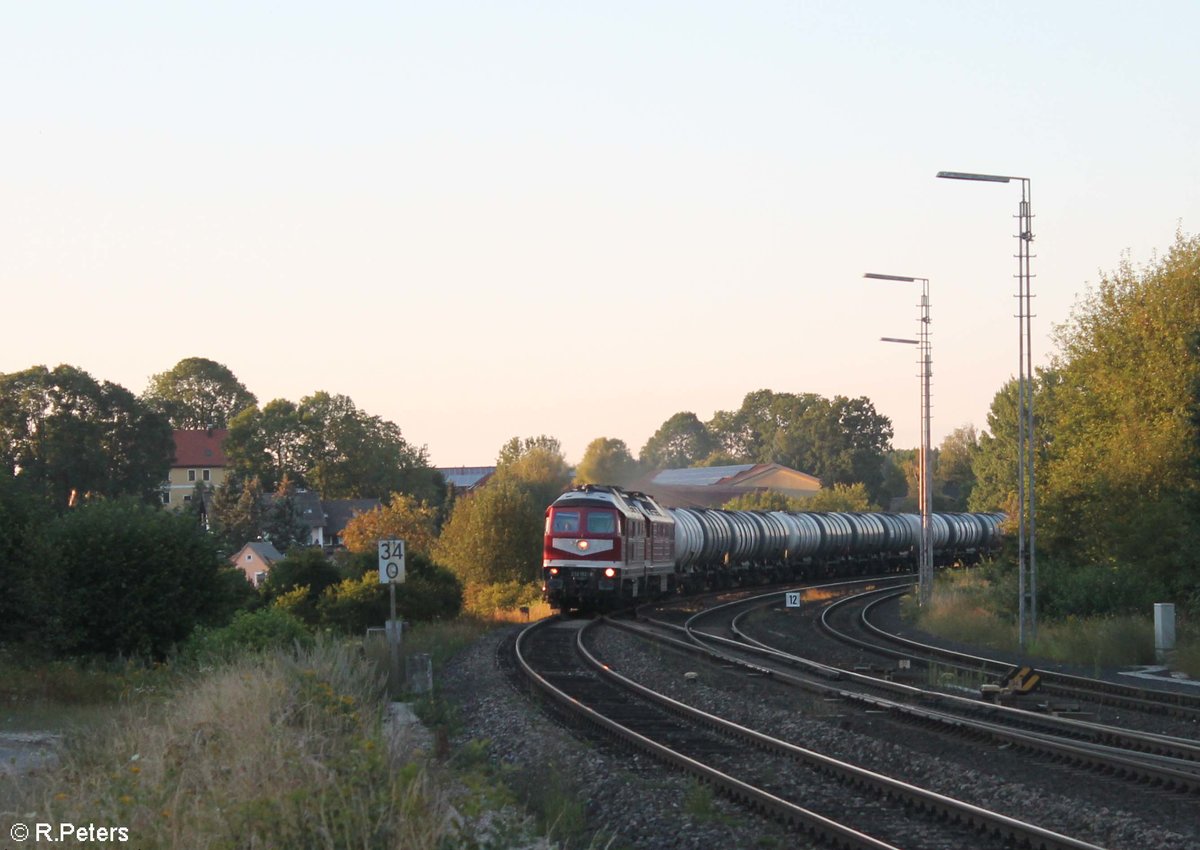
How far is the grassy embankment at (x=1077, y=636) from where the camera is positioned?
918 inches

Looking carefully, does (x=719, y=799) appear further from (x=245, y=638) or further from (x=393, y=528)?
(x=393, y=528)

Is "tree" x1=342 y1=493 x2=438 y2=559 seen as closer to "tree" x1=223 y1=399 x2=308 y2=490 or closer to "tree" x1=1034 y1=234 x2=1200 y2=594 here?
"tree" x1=223 y1=399 x2=308 y2=490

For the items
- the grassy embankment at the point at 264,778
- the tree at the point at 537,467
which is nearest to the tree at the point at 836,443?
the tree at the point at 537,467

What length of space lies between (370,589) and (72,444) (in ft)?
126

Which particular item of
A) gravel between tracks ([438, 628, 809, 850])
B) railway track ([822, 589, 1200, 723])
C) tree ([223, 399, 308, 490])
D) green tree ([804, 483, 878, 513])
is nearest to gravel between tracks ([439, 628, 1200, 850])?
gravel between tracks ([438, 628, 809, 850])

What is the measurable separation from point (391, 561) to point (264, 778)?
1432 cm

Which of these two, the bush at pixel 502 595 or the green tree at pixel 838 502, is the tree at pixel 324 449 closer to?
the green tree at pixel 838 502

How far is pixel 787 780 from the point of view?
12117mm

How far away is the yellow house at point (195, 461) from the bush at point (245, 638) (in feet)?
322

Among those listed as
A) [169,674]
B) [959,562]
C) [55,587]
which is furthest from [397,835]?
[959,562]

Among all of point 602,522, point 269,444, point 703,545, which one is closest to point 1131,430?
point 602,522

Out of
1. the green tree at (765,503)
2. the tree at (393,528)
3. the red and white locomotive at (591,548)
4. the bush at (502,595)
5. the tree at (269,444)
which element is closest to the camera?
the red and white locomotive at (591,548)

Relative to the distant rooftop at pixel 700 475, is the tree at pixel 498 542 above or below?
below

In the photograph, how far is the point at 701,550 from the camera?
4559cm
